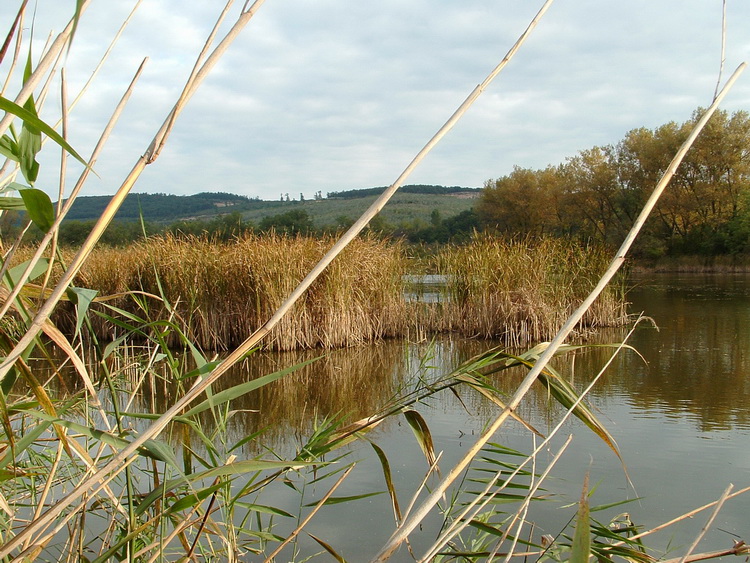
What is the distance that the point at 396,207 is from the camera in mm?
72312

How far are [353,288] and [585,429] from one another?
5240mm

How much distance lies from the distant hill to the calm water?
121 ft

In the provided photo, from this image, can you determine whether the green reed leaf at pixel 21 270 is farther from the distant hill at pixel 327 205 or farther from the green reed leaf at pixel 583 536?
the distant hill at pixel 327 205

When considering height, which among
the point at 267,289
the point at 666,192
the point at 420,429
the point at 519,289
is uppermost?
the point at 666,192

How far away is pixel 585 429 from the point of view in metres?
4.73

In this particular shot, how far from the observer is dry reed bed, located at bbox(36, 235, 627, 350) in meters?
8.96

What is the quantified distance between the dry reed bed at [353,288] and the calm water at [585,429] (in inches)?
23.6

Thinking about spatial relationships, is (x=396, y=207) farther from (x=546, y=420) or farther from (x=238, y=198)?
(x=546, y=420)

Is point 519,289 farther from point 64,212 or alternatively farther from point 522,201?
point 522,201

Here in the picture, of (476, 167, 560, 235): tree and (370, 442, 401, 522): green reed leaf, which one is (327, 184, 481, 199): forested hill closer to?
(476, 167, 560, 235): tree

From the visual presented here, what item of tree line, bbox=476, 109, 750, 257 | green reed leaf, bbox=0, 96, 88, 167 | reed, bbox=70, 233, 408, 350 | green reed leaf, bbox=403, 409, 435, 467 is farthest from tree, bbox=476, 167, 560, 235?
green reed leaf, bbox=0, 96, 88, 167

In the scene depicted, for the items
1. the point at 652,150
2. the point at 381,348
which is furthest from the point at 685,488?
the point at 652,150

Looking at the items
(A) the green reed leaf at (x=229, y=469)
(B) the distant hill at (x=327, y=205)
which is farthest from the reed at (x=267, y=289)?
(B) the distant hill at (x=327, y=205)

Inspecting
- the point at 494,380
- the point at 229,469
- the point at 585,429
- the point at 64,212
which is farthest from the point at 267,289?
the point at 64,212
